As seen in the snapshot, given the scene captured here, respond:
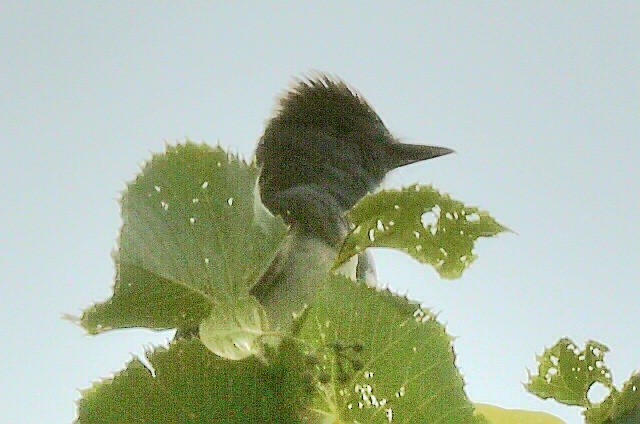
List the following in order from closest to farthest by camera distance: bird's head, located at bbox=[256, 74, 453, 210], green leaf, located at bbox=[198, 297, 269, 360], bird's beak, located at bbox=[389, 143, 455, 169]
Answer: green leaf, located at bbox=[198, 297, 269, 360] < bird's head, located at bbox=[256, 74, 453, 210] < bird's beak, located at bbox=[389, 143, 455, 169]

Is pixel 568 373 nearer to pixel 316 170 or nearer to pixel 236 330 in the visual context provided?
pixel 236 330

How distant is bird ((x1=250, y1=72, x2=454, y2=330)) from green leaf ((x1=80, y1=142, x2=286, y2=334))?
0.04m

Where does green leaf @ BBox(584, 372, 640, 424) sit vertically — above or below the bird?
below

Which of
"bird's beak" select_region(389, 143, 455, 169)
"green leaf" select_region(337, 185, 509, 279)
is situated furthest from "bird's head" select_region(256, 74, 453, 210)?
"green leaf" select_region(337, 185, 509, 279)

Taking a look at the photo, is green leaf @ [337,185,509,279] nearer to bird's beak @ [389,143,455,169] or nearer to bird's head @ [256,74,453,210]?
bird's head @ [256,74,453,210]

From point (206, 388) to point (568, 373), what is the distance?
114 millimetres

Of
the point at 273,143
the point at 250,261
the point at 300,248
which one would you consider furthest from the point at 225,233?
the point at 273,143

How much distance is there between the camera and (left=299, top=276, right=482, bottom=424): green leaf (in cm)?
17

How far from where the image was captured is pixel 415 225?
201mm

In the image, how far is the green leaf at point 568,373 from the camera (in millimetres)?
212

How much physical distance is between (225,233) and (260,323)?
28mm

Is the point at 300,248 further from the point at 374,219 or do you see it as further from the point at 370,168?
the point at 370,168

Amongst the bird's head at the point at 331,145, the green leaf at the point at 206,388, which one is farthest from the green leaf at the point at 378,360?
the bird's head at the point at 331,145

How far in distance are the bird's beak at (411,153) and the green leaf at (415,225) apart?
1.56ft
